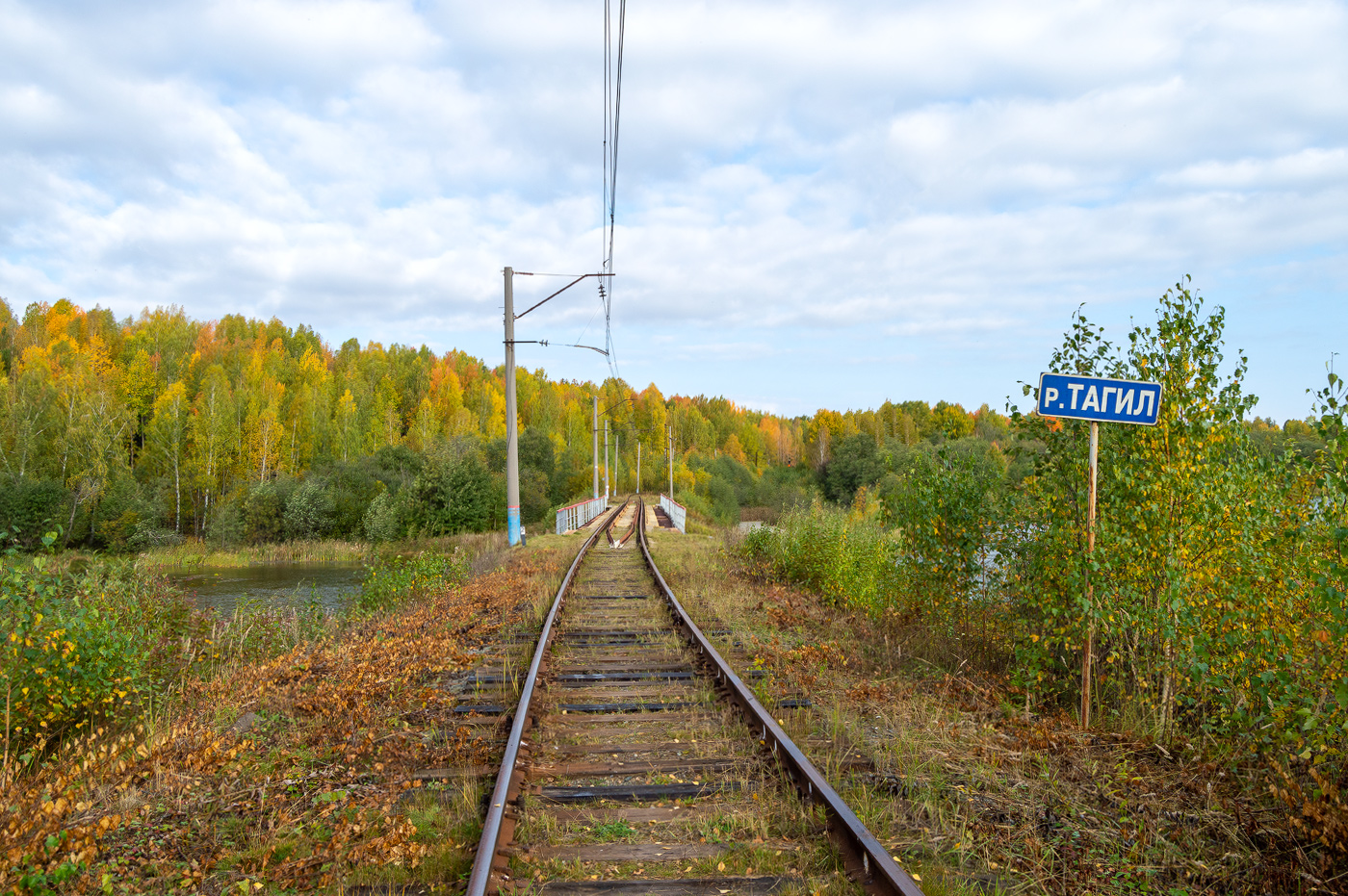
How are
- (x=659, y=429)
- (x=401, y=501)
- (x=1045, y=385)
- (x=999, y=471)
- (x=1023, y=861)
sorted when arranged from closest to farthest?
(x=1023, y=861) < (x=1045, y=385) < (x=999, y=471) < (x=401, y=501) < (x=659, y=429)

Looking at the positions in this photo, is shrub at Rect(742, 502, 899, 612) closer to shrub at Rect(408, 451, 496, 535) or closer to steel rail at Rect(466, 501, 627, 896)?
steel rail at Rect(466, 501, 627, 896)

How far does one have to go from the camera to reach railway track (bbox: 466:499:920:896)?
3324mm

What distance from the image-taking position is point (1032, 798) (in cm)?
405

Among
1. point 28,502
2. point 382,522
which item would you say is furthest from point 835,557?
point 28,502

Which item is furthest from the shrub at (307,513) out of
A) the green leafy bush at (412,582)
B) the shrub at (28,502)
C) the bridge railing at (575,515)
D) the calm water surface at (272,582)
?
the green leafy bush at (412,582)

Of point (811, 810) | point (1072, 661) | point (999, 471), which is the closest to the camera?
point (811, 810)

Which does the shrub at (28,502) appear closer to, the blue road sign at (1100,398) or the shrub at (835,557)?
the shrub at (835,557)

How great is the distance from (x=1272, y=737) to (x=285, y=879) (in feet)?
17.0

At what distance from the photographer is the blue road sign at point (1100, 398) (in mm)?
4977

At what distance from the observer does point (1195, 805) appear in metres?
3.98

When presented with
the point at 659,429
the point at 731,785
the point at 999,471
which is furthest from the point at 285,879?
the point at 659,429

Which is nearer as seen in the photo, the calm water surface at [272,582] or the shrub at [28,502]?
the calm water surface at [272,582]

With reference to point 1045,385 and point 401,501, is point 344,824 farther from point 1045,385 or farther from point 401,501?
point 401,501

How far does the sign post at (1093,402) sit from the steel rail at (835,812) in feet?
7.30
